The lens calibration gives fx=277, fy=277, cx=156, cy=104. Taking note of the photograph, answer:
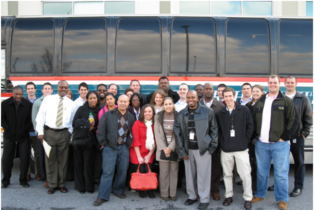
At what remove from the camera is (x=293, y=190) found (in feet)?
16.8

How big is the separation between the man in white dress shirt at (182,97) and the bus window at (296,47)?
2468 mm

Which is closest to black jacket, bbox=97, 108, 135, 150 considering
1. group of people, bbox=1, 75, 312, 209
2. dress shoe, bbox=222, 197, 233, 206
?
group of people, bbox=1, 75, 312, 209

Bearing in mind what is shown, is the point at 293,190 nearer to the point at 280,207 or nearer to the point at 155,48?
the point at 280,207

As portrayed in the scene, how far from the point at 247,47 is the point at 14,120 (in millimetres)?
5250

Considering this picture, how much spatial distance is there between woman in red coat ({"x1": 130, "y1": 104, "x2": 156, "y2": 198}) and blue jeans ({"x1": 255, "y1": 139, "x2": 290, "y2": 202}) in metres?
1.84

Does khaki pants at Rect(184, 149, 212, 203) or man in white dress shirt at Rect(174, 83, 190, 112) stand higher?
man in white dress shirt at Rect(174, 83, 190, 112)

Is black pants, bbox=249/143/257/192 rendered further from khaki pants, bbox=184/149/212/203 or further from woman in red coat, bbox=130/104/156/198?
woman in red coat, bbox=130/104/156/198

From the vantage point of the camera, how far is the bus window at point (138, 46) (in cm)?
629

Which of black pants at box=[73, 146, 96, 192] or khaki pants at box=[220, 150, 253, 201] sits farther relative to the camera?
black pants at box=[73, 146, 96, 192]

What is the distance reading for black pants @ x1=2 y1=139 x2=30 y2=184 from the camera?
5.57 metres

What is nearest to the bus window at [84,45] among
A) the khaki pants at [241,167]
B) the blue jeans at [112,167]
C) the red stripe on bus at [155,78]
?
→ the red stripe on bus at [155,78]

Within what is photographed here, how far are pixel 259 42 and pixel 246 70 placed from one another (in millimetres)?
727

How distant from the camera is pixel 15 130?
219 inches

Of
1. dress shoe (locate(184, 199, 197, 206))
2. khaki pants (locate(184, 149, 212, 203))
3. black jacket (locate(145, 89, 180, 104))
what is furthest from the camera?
black jacket (locate(145, 89, 180, 104))
